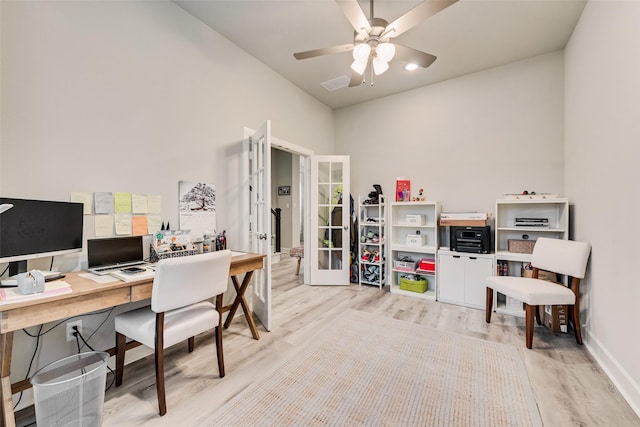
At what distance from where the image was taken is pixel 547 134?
3.03 metres

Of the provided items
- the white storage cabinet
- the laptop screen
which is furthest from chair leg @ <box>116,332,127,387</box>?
the white storage cabinet

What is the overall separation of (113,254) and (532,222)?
3.91 metres

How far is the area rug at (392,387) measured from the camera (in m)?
1.47

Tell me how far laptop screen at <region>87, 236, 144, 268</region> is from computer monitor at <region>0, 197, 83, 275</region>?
0.36ft

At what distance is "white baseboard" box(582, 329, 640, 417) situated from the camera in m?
1.52

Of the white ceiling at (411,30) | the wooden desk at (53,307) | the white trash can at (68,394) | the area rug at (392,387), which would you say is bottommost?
the area rug at (392,387)

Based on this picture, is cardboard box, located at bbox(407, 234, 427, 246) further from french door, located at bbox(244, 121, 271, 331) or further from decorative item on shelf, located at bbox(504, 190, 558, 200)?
french door, located at bbox(244, 121, 271, 331)

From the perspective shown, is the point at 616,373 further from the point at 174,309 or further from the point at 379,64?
the point at 174,309

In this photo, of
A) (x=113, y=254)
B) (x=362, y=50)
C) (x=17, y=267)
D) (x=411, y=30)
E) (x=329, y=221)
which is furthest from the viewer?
(x=329, y=221)

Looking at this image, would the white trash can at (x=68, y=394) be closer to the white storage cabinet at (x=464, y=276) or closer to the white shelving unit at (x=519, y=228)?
the white storage cabinet at (x=464, y=276)

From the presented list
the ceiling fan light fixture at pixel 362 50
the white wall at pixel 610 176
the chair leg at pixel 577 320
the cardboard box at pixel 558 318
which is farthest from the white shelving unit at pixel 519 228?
the ceiling fan light fixture at pixel 362 50

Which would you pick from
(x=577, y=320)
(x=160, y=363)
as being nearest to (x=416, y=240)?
(x=577, y=320)

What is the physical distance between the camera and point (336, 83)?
362 cm

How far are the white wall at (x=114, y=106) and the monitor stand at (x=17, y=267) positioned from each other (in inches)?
9.0
